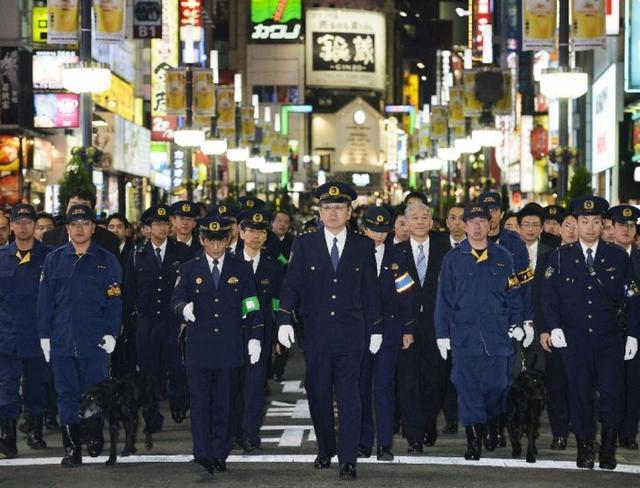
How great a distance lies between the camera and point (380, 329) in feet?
37.6

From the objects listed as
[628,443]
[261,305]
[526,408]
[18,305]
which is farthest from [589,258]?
[18,305]

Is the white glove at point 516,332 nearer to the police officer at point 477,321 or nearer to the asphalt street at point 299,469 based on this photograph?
the police officer at point 477,321

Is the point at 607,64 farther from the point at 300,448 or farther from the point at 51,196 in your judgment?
the point at 300,448

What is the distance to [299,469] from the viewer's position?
1127 centimetres

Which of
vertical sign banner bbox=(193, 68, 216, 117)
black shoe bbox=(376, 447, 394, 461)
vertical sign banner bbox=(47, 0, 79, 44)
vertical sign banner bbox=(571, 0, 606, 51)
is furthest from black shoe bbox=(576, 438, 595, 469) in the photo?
vertical sign banner bbox=(193, 68, 216, 117)

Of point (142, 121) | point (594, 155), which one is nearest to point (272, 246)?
point (594, 155)

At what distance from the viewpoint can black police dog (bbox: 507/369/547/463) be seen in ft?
38.5

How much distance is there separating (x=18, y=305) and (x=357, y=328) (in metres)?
3.42

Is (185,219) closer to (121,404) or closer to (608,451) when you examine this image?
(121,404)

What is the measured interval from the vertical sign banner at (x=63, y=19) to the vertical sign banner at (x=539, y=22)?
896 centimetres

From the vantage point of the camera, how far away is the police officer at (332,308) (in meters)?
11.2

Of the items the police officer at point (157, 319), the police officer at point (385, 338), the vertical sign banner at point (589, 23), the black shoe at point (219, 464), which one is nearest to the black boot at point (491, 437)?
the police officer at point (385, 338)

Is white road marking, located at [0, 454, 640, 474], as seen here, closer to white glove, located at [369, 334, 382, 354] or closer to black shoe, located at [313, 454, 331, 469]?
black shoe, located at [313, 454, 331, 469]

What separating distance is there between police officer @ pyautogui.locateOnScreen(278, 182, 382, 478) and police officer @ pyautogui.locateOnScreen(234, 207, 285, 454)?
4.60 ft
